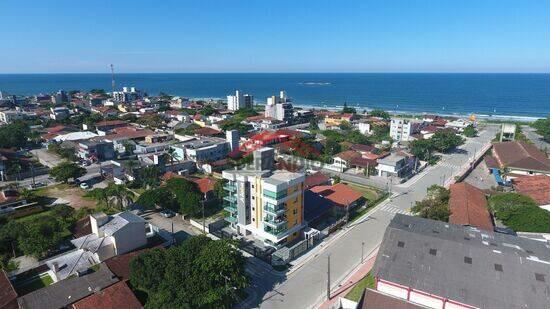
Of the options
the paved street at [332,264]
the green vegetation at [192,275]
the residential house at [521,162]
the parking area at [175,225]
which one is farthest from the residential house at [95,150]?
the residential house at [521,162]

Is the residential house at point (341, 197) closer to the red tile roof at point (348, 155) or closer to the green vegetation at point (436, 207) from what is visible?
the green vegetation at point (436, 207)

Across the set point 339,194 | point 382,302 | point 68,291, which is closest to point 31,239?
point 68,291

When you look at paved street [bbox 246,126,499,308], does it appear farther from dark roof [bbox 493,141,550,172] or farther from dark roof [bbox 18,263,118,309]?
dark roof [bbox 493,141,550,172]

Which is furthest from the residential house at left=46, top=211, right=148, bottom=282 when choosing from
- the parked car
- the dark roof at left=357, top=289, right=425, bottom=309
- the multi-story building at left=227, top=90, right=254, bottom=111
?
the multi-story building at left=227, top=90, right=254, bottom=111

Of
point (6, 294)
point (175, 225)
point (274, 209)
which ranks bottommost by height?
point (175, 225)

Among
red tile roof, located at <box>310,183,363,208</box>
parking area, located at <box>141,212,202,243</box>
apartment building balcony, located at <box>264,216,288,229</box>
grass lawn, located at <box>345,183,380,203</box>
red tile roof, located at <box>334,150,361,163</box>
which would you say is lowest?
parking area, located at <box>141,212,202,243</box>

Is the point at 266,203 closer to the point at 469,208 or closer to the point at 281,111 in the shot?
the point at 469,208
